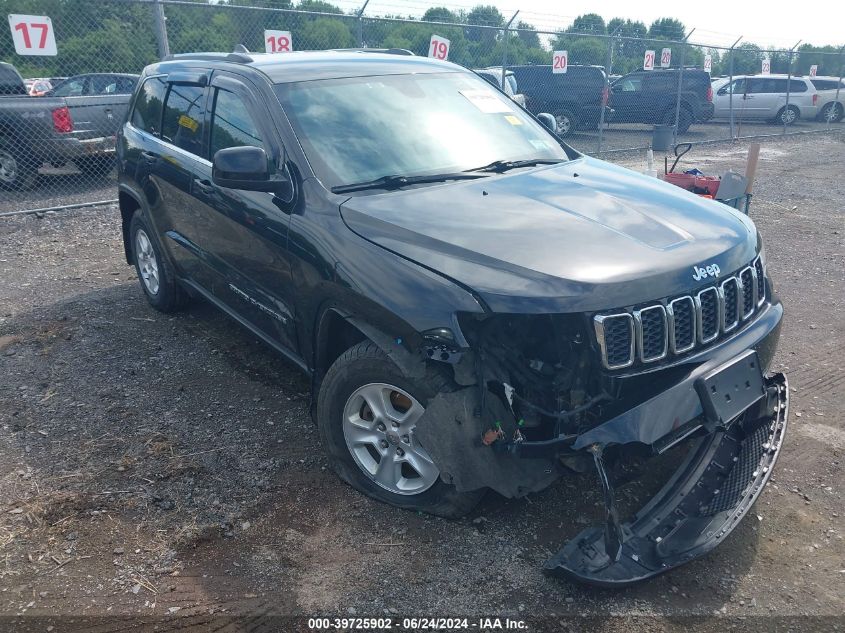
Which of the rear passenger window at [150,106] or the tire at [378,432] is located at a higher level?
the rear passenger window at [150,106]

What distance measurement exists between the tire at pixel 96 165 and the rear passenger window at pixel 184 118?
21.5 feet

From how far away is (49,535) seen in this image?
126 inches

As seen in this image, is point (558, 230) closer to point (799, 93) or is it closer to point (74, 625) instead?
point (74, 625)

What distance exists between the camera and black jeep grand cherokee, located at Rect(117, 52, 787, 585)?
2.75 meters

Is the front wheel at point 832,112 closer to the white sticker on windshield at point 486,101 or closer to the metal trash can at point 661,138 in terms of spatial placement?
the metal trash can at point 661,138

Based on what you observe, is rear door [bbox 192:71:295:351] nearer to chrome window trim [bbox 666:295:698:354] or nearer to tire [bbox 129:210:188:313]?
tire [bbox 129:210:188:313]

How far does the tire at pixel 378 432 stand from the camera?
3039mm

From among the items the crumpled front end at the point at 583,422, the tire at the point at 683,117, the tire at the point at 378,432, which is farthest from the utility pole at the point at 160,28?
the tire at the point at 683,117

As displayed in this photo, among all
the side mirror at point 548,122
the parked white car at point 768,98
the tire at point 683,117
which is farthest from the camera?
the parked white car at point 768,98

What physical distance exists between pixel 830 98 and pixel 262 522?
970 inches

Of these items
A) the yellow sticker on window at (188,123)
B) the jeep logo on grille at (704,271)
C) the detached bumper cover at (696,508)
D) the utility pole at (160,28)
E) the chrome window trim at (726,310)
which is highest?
the utility pole at (160,28)

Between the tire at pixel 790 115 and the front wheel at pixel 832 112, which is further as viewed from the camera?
the front wheel at pixel 832 112

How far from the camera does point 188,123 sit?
463 centimetres

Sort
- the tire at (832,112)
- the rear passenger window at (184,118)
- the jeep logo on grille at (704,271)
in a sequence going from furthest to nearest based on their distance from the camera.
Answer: the tire at (832,112), the rear passenger window at (184,118), the jeep logo on grille at (704,271)
